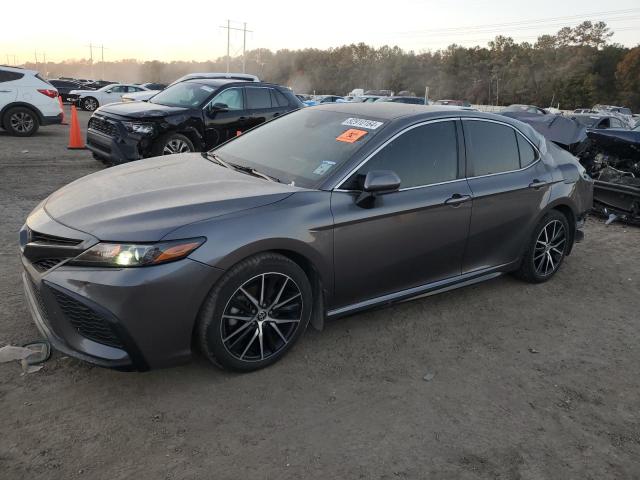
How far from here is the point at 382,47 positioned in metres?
123

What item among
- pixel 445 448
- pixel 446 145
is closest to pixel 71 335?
pixel 445 448

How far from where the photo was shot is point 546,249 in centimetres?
497

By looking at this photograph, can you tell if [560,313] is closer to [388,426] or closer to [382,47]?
[388,426]

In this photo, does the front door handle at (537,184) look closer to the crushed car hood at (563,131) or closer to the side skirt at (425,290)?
the side skirt at (425,290)

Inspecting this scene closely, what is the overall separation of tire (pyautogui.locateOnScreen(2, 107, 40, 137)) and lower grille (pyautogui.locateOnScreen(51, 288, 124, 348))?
40.2 ft

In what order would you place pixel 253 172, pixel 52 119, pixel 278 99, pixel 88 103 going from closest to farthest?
pixel 253 172 < pixel 278 99 < pixel 52 119 < pixel 88 103

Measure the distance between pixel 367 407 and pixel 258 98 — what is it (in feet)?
25.9

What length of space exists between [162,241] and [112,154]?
6.23 meters

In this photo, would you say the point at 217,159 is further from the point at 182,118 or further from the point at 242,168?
the point at 182,118

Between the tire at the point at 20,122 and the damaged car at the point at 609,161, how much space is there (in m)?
11.8

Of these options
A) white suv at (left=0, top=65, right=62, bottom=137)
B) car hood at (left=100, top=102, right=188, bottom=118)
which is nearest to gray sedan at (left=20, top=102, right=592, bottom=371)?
car hood at (left=100, top=102, right=188, bottom=118)

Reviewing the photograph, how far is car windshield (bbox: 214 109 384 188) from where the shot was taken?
11.9ft

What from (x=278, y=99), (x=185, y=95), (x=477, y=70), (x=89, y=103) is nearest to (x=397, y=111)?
(x=185, y=95)

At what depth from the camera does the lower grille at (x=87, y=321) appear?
9.05 ft
